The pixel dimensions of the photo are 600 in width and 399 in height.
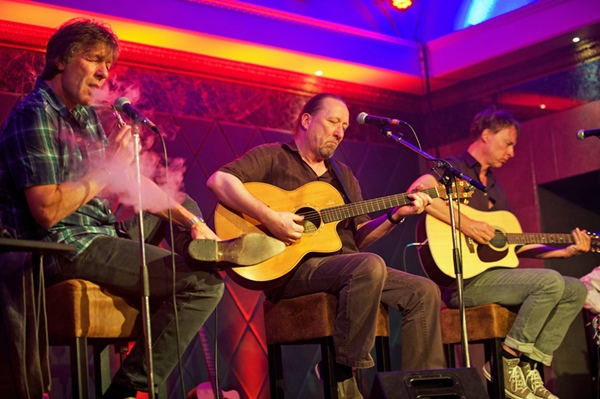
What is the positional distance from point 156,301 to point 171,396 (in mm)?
2183

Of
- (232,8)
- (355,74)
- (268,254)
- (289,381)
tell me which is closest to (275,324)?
(268,254)

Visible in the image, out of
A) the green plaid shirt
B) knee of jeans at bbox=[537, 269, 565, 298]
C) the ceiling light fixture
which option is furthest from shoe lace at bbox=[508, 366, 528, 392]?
the ceiling light fixture

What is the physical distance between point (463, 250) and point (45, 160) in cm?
267

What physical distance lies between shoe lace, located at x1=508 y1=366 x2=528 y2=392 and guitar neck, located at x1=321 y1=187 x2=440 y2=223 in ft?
3.81

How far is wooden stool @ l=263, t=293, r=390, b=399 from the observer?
3708mm

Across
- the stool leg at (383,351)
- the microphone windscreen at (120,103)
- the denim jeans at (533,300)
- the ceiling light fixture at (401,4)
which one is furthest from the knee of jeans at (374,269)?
the ceiling light fixture at (401,4)

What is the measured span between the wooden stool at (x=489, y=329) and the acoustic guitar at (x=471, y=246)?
22cm

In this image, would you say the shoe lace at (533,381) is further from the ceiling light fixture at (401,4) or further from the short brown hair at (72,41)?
the ceiling light fixture at (401,4)

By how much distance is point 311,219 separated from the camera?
403cm

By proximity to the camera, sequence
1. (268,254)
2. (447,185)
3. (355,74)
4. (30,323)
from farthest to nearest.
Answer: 1. (355,74)
2. (447,185)
3. (268,254)
4. (30,323)

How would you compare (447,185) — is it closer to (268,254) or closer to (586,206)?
(268,254)

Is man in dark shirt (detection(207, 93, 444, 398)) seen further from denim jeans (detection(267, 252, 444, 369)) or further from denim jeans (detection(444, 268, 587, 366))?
denim jeans (detection(444, 268, 587, 366))

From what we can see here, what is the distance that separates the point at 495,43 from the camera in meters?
6.00

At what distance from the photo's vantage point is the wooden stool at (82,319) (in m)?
3.00
